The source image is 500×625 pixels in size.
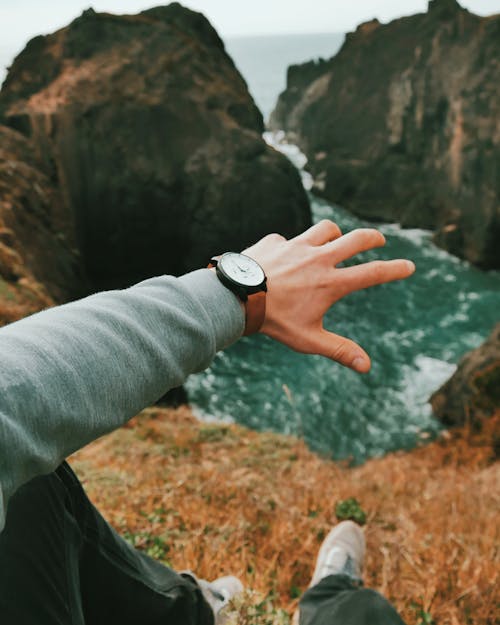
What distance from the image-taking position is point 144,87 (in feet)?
62.1

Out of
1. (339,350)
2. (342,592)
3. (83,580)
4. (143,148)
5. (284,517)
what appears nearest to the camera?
(339,350)

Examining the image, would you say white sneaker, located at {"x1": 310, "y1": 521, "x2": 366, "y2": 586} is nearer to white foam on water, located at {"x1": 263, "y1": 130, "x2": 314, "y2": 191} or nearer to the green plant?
the green plant

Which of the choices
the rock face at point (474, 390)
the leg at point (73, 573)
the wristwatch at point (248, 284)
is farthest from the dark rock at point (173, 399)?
the wristwatch at point (248, 284)

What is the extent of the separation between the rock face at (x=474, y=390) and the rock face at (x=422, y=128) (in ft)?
43.9

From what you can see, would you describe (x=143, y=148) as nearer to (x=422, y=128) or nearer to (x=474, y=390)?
(x=474, y=390)

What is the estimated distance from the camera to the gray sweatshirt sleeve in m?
0.95

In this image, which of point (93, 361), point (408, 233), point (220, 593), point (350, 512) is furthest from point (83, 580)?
point (408, 233)

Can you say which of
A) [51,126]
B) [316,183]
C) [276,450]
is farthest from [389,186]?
[276,450]

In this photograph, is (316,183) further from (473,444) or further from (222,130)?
(473,444)

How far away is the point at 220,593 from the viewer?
8.81 ft

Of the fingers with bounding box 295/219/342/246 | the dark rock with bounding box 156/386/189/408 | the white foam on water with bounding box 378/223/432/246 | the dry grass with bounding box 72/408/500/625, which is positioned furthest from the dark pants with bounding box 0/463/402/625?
the white foam on water with bounding box 378/223/432/246

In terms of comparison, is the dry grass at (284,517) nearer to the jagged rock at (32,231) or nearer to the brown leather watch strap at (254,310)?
the brown leather watch strap at (254,310)

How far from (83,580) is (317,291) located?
134 cm

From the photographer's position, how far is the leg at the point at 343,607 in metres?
2.33
